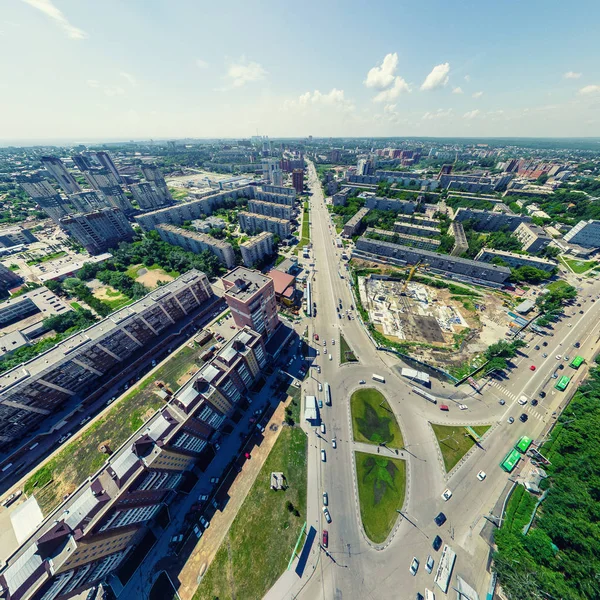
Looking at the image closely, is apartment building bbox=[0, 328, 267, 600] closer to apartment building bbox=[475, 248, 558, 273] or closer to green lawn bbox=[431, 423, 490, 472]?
green lawn bbox=[431, 423, 490, 472]

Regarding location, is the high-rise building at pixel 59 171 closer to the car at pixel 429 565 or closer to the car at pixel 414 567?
the car at pixel 414 567

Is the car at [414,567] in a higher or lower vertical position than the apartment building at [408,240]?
lower

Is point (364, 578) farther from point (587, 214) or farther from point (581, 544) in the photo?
point (587, 214)

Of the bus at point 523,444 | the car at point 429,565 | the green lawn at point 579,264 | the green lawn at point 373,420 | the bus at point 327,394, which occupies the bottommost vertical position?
the car at point 429,565

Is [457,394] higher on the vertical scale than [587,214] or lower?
lower

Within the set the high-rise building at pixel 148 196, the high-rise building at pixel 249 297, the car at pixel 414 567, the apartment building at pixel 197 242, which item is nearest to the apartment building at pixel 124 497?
the high-rise building at pixel 249 297

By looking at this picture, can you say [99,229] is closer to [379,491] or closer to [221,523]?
[221,523]

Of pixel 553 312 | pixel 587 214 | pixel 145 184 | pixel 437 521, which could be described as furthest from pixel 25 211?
pixel 587 214
